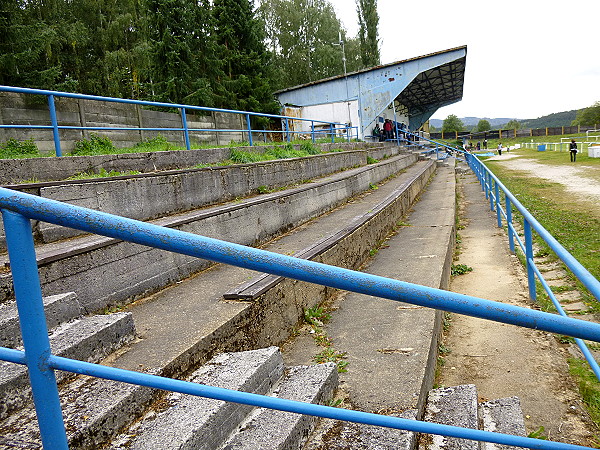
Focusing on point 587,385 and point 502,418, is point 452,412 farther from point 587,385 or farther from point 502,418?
point 587,385

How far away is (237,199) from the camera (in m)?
6.55

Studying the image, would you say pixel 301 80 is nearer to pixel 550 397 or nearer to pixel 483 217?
pixel 483 217

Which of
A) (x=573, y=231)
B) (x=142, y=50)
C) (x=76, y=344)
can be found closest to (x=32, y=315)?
(x=76, y=344)

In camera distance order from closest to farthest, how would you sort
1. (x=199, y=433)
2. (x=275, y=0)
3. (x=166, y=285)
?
(x=199, y=433)
(x=166, y=285)
(x=275, y=0)

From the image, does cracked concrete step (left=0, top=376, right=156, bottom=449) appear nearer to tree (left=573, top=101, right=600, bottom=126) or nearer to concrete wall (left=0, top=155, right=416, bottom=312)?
concrete wall (left=0, top=155, right=416, bottom=312)

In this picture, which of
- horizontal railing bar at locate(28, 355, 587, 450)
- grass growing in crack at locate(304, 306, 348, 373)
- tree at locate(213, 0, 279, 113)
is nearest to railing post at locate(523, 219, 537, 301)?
grass growing in crack at locate(304, 306, 348, 373)

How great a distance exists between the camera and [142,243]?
0.98 meters

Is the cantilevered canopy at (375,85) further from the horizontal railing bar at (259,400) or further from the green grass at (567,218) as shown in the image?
the horizontal railing bar at (259,400)

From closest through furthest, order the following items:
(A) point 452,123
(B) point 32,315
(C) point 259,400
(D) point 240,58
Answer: (B) point 32,315
(C) point 259,400
(D) point 240,58
(A) point 452,123

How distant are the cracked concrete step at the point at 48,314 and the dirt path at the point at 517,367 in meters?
2.63

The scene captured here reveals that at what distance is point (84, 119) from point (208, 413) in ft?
42.9

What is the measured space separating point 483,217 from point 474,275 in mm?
4757

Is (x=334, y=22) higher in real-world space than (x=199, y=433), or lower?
higher

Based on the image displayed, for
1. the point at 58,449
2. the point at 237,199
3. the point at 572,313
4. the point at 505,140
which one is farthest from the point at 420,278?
the point at 505,140
